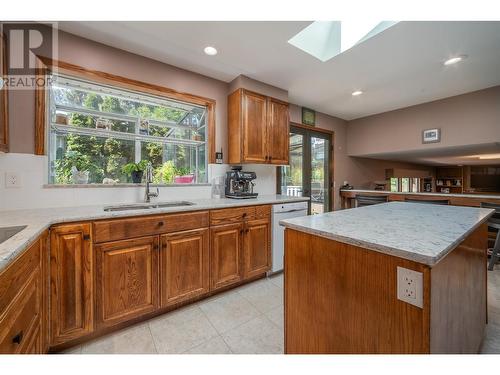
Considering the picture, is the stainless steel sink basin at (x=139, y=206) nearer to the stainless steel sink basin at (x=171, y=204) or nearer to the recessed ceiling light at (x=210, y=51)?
the stainless steel sink basin at (x=171, y=204)

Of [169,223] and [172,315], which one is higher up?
[169,223]

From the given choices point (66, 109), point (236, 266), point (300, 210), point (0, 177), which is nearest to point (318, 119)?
point (300, 210)

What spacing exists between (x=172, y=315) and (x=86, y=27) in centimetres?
257

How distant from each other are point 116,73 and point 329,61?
223 centimetres

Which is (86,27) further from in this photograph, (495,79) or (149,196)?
(495,79)

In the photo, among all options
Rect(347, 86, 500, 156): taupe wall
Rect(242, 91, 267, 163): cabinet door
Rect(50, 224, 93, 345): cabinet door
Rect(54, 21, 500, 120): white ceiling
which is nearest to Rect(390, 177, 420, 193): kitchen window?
Rect(347, 86, 500, 156): taupe wall

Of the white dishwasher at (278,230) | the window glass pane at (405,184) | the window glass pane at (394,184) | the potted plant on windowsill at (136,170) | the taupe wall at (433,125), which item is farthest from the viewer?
the window glass pane at (405,184)

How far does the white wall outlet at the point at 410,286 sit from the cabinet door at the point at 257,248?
5.38ft

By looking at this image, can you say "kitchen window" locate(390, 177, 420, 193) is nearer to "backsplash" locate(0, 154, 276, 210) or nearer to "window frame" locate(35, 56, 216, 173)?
"window frame" locate(35, 56, 216, 173)

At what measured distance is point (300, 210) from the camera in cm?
282

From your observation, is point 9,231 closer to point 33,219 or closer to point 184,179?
point 33,219

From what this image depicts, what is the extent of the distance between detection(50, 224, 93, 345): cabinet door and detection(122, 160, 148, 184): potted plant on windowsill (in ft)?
2.60

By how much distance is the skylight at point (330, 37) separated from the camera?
2.07 metres

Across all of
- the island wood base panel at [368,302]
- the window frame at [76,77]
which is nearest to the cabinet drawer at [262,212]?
the island wood base panel at [368,302]
